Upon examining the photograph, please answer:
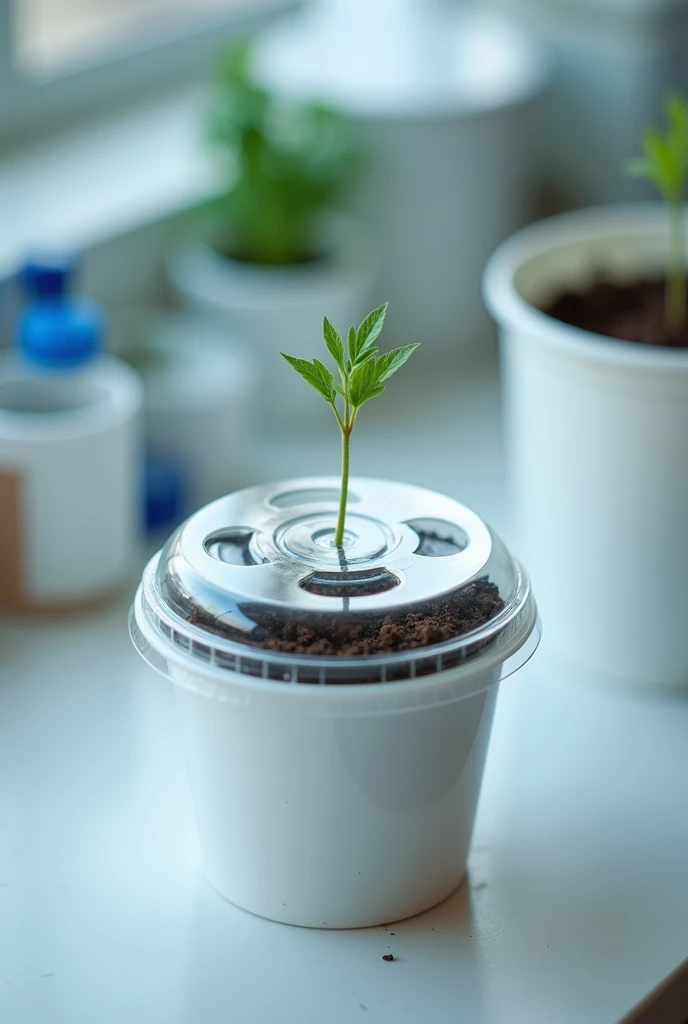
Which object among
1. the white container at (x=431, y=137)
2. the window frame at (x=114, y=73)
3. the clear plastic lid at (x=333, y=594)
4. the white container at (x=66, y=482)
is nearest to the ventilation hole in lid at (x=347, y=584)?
→ the clear plastic lid at (x=333, y=594)

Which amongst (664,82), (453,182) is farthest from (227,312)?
(664,82)

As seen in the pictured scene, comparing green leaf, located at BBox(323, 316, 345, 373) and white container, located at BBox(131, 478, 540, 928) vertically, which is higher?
green leaf, located at BBox(323, 316, 345, 373)

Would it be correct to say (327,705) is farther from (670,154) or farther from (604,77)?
(604,77)

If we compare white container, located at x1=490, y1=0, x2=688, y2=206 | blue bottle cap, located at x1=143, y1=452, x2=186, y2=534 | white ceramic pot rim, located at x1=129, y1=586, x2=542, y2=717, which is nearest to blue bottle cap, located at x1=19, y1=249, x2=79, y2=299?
blue bottle cap, located at x1=143, y1=452, x2=186, y2=534

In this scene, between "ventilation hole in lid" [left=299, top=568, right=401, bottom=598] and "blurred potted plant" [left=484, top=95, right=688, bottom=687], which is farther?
"blurred potted plant" [left=484, top=95, right=688, bottom=687]

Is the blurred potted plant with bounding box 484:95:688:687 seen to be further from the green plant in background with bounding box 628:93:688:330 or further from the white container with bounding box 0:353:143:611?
the white container with bounding box 0:353:143:611

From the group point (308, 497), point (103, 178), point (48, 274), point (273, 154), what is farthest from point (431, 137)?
point (308, 497)

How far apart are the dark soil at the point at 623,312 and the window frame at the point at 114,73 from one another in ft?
1.86

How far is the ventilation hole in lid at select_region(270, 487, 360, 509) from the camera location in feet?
2.24

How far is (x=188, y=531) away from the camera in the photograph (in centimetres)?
65

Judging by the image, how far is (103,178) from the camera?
1178 mm

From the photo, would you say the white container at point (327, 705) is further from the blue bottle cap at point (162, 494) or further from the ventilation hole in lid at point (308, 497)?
the blue bottle cap at point (162, 494)

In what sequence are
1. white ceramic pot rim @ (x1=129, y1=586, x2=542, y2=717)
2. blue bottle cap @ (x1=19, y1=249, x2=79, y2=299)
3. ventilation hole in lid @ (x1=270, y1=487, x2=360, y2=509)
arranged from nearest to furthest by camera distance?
white ceramic pot rim @ (x1=129, y1=586, x2=542, y2=717), ventilation hole in lid @ (x1=270, y1=487, x2=360, y2=509), blue bottle cap @ (x1=19, y1=249, x2=79, y2=299)

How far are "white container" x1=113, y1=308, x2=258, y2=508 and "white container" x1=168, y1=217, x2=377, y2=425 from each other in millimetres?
26
